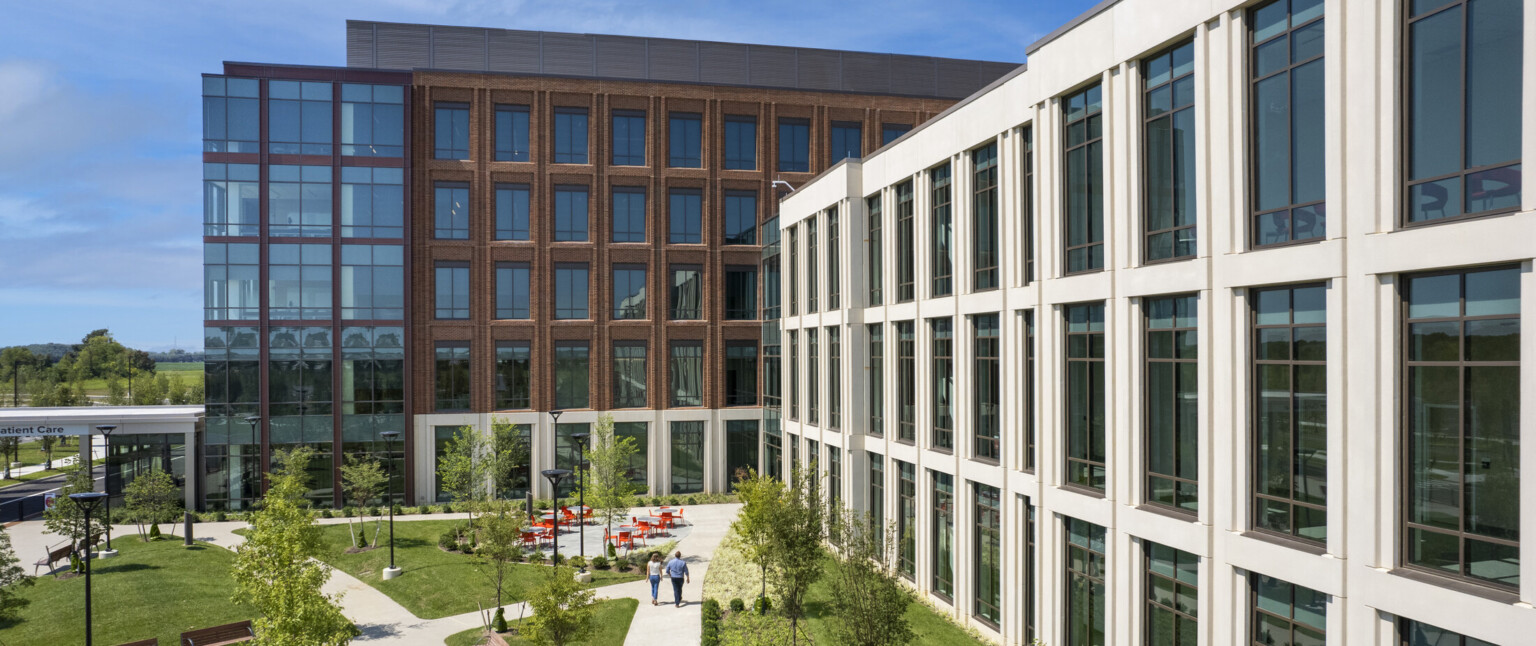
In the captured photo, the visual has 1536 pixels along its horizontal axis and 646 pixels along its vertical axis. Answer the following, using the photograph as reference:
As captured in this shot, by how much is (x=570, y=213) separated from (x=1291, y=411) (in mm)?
33489

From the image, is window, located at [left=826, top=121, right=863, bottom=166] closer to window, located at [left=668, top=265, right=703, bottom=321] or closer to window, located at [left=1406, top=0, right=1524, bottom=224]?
window, located at [left=668, top=265, right=703, bottom=321]

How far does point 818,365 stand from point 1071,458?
14015mm

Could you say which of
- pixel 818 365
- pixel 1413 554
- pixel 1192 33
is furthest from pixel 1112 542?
pixel 818 365

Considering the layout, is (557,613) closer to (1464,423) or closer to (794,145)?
(1464,423)

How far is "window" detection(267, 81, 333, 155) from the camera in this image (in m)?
37.2

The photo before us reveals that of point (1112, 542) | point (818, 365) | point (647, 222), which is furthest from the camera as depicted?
point (647, 222)

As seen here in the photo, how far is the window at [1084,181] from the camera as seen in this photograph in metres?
15.8

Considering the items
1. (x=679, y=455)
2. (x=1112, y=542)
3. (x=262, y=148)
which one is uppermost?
(x=262, y=148)

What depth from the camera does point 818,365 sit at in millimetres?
29984

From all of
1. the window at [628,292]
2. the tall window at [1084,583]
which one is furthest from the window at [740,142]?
the tall window at [1084,583]

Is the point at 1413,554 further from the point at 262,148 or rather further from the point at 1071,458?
the point at 262,148

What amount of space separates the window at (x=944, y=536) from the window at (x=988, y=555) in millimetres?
909

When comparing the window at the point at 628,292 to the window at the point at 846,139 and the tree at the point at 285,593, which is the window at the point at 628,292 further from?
the tree at the point at 285,593

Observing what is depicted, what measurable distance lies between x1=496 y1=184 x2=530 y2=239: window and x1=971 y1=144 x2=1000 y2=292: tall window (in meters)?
25.4
